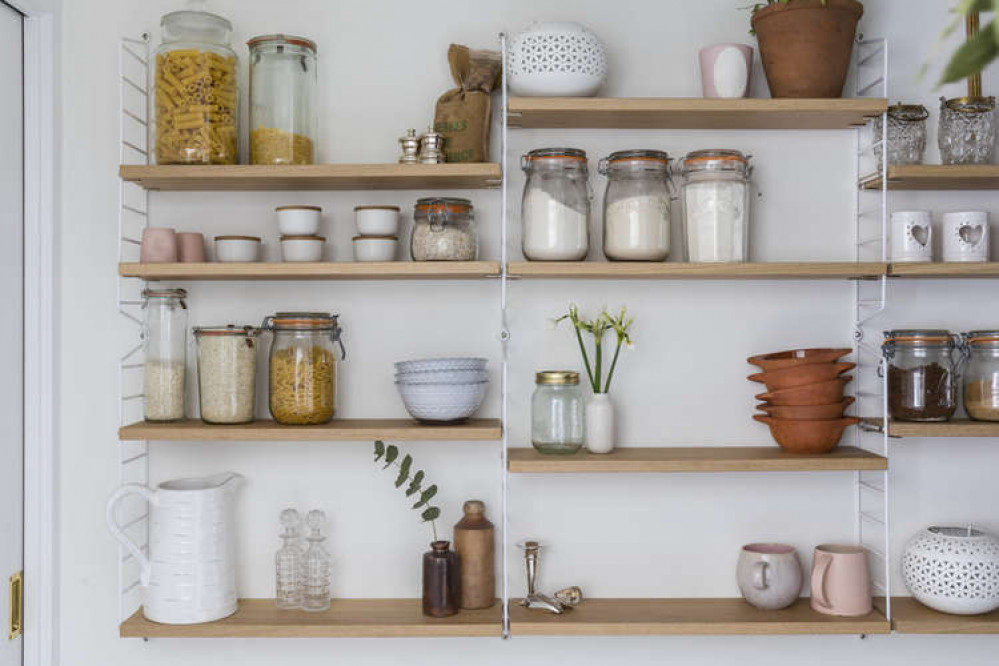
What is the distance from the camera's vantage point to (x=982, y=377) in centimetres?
185

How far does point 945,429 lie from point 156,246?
156cm

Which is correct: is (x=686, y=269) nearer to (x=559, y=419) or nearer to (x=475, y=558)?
(x=559, y=419)

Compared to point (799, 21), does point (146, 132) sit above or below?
below

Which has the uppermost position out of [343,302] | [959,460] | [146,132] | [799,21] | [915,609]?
[799,21]

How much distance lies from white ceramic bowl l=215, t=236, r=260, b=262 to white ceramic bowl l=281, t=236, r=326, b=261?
0.22ft

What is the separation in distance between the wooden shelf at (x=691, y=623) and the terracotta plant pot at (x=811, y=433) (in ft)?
1.08

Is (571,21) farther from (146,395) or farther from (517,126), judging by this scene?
(146,395)

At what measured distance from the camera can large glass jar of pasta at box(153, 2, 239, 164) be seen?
179 cm

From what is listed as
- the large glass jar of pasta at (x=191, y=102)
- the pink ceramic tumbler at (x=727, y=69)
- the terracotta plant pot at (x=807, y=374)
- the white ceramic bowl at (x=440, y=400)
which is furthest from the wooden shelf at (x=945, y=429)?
the large glass jar of pasta at (x=191, y=102)

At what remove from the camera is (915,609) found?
189 cm

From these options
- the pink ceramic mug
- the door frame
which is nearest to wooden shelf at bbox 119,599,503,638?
the door frame

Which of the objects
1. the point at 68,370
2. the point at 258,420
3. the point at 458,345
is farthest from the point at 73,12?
the point at 458,345

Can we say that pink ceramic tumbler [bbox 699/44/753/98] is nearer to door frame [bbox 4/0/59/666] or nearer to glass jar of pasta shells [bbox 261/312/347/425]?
glass jar of pasta shells [bbox 261/312/347/425]

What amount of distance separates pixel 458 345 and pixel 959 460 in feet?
3.60
